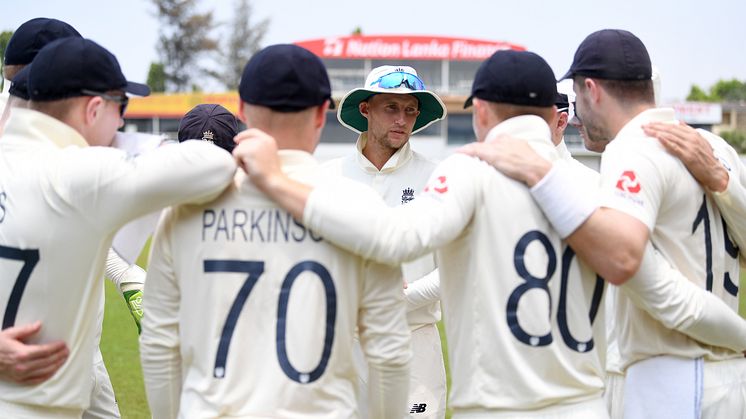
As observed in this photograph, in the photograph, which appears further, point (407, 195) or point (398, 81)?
point (398, 81)

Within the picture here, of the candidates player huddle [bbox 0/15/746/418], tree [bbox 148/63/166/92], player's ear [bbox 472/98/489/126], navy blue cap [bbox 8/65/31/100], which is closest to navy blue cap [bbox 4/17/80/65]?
navy blue cap [bbox 8/65/31/100]

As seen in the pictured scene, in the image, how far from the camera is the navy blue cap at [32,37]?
505 centimetres

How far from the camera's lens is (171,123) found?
67.1 m

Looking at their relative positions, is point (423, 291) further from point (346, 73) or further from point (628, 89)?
point (346, 73)

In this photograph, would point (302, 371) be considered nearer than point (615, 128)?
Yes

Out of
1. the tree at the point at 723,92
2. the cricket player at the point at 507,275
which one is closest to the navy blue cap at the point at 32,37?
the cricket player at the point at 507,275

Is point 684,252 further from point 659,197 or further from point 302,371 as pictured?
point 302,371

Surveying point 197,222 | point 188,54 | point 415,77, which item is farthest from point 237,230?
point 188,54

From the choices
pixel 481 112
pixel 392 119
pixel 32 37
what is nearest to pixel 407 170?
pixel 392 119

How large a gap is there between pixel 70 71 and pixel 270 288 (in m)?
1.15

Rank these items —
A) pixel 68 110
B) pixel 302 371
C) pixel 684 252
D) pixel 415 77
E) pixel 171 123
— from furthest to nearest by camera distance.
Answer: pixel 171 123, pixel 415 77, pixel 684 252, pixel 68 110, pixel 302 371

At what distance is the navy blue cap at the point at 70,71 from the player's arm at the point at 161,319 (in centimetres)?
59

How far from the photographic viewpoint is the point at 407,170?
5902 millimetres

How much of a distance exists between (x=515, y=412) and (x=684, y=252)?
1107mm
